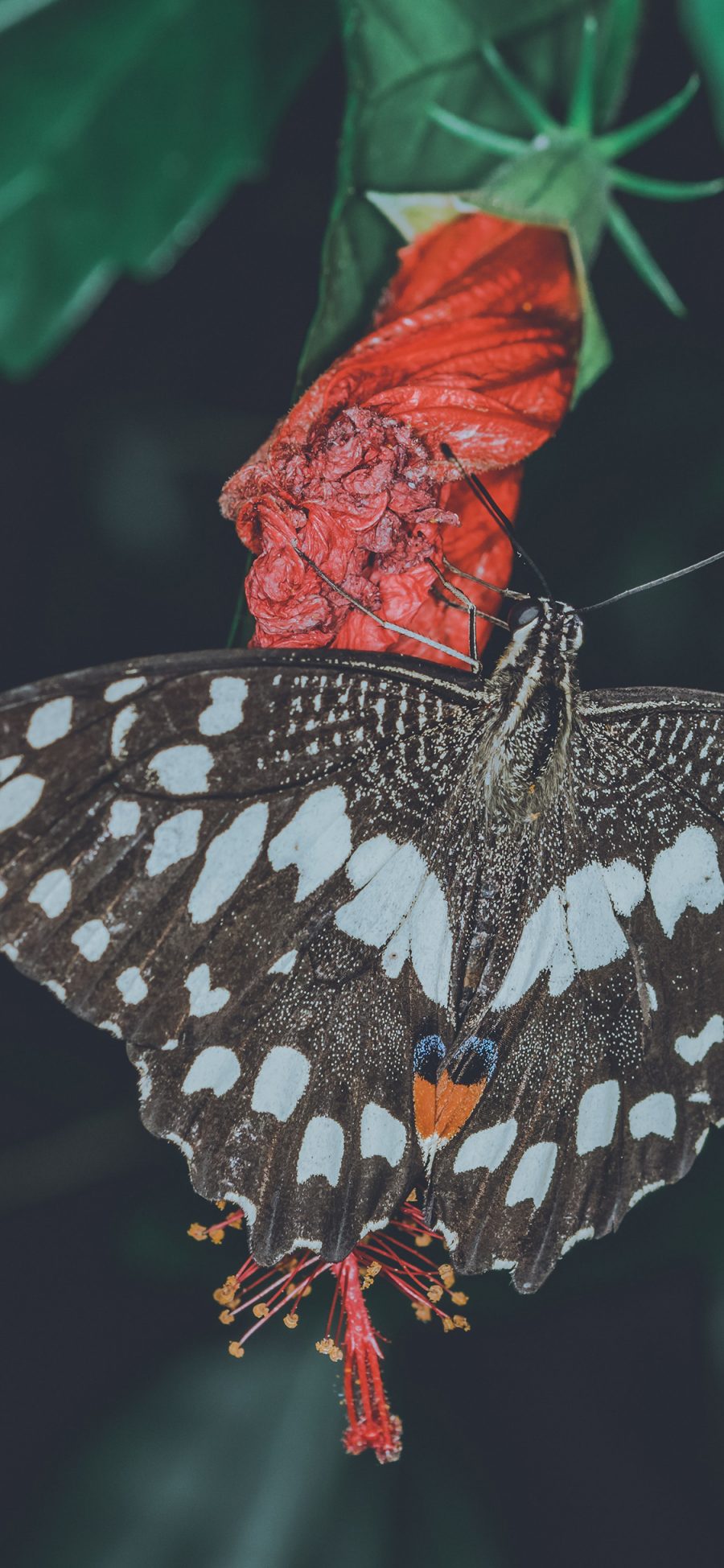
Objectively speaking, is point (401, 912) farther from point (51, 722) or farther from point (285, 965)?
point (51, 722)

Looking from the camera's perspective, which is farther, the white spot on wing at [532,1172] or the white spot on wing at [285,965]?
the white spot on wing at [532,1172]

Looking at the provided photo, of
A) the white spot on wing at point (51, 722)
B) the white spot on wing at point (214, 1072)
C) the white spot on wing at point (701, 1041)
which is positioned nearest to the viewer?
the white spot on wing at point (51, 722)

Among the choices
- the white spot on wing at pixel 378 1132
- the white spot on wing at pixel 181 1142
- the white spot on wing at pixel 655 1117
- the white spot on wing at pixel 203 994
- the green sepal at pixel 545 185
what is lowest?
the white spot on wing at pixel 181 1142

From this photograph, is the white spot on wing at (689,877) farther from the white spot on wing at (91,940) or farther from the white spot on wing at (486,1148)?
the white spot on wing at (91,940)

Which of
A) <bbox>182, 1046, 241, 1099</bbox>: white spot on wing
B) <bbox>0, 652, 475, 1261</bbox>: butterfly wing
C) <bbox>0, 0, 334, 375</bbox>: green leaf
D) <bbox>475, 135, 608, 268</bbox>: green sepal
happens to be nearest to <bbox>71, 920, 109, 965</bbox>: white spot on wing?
<bbox>0, 652, 475, 1261</bbox>: butterfly wing

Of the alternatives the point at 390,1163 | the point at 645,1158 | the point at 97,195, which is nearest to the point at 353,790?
the point at 390,1163

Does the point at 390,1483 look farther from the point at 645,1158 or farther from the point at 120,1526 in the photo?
the point at 645,1158

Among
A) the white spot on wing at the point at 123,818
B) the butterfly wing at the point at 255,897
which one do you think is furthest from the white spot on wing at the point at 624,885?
the white spot on wing at the point at 123,818
